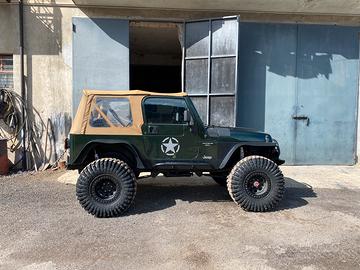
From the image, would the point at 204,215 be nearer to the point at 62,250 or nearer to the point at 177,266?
the point at 177,266

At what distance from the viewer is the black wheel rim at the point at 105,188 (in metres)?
5.16

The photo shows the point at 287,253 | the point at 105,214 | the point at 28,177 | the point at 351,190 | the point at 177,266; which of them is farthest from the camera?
the point at 28,177

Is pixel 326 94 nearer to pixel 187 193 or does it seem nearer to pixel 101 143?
pixel 187 193

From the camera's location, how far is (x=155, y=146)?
540 cm

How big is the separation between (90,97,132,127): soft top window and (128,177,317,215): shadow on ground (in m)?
1.34

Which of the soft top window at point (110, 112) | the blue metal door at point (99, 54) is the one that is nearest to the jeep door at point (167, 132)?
the soft top window at point (110, 112)

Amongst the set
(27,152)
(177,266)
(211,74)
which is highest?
(211,74)

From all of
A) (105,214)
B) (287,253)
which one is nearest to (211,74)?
(105,214)

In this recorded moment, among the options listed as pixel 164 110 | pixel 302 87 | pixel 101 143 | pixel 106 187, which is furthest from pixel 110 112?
pixel 302 87

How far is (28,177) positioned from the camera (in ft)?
25.6

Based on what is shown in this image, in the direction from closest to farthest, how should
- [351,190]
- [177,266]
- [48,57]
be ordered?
[177,266] < [351,190] < [48,57]

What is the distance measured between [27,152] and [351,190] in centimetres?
710

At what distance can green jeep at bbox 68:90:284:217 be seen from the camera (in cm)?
529

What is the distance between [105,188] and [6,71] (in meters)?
5.08
